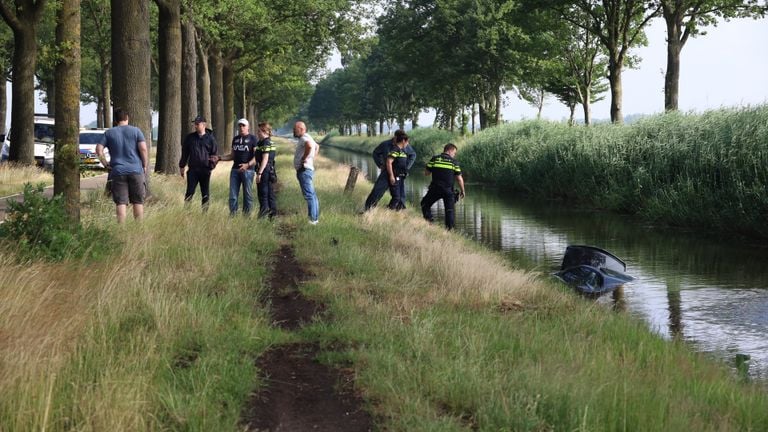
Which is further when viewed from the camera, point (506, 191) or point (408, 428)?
point (506, 191)

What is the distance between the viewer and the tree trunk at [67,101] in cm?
948

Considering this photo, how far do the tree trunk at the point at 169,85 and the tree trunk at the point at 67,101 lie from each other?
9551 mm

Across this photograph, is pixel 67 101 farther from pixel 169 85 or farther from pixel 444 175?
pixel 169 85

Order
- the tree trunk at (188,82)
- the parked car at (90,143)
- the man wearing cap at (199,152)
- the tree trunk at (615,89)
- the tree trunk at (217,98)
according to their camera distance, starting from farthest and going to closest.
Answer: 1. the tree trunk at (217,98)
2. the tree trunk at (615,89)
3. the parked car at (90,143)
4. the tree trunk at (188,82)
5. the man wearing cap at (199,152)

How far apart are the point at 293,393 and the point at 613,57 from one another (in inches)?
1125

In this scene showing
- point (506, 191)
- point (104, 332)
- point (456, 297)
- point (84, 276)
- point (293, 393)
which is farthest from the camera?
point (506, 191)

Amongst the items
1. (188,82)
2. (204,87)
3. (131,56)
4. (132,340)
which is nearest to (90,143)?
(204,87)

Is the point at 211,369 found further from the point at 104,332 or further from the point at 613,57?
the point at 613,57

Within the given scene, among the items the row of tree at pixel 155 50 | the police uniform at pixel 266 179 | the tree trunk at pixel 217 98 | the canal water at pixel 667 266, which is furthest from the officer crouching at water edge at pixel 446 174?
the tree trunk at pixel 217 98

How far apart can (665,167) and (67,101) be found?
51.3 ft

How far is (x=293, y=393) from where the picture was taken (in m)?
5.27

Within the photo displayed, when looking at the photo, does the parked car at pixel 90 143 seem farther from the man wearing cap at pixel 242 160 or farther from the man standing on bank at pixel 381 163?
the man wearing cap at pixel 242 160

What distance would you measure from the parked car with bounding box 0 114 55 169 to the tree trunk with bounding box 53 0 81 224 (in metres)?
17.9

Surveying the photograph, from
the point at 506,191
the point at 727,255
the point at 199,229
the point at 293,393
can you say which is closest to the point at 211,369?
the point at 293,393
